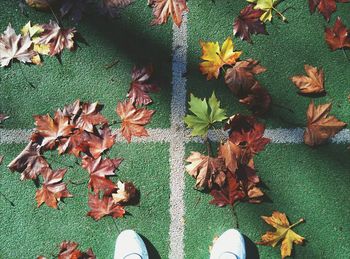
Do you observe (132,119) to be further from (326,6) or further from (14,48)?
(326,6)

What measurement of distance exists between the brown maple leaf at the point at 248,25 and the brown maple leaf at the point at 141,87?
0.73 metres

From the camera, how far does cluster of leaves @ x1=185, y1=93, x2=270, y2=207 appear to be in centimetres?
356

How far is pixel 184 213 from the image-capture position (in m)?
3.61

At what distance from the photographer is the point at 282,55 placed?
3721 mm

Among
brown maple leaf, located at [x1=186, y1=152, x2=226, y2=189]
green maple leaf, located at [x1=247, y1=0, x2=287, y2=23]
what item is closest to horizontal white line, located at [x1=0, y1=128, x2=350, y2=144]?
brown maple leaf, located at [x1=186, y1=152, x2=226, y2=189]

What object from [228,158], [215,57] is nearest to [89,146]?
[228,158]

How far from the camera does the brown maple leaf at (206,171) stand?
3553 mm

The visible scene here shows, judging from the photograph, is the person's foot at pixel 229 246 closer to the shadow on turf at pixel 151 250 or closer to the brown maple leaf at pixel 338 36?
the shadow on turf at pixel 151 250

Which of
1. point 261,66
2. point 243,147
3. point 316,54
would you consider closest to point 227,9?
point 261,66

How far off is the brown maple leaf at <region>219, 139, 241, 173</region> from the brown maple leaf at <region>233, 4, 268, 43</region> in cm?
82

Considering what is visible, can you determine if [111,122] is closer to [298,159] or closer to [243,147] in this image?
[243,147]

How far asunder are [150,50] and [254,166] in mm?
1186

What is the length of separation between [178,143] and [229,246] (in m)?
0.83

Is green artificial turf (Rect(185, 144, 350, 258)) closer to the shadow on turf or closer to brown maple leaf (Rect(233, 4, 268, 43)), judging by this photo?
the shadow on turf
